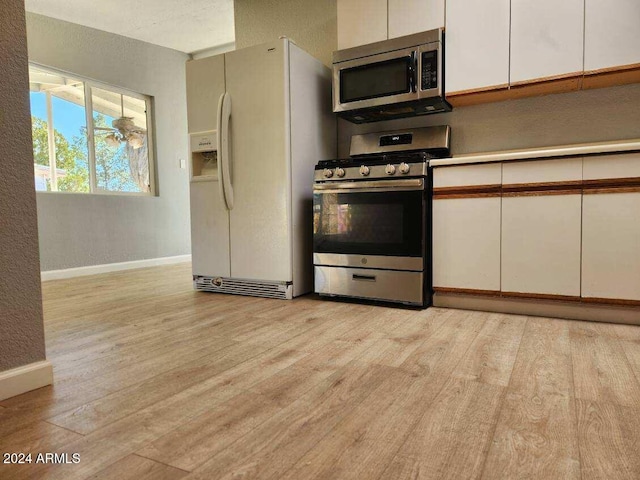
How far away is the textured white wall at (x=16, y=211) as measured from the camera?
125cm

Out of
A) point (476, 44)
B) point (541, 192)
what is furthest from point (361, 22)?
point (541, 192)

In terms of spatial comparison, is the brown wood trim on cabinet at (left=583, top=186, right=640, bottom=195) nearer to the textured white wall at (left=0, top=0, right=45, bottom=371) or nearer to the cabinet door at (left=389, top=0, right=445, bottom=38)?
the cabinet door at (left=389, top=0, right=445, bottom=38)

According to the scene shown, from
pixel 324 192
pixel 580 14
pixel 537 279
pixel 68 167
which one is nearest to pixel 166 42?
pixel 68 167

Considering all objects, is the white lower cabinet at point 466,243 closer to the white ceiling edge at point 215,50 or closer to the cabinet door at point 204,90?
the cabinet door at point 204,90

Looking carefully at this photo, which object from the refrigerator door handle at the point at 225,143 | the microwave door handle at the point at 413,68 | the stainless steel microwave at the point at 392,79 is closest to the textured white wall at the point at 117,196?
the refrigerator door handle at the point at 225,143

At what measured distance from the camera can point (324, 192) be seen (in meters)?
2.66

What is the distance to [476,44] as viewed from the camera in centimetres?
242

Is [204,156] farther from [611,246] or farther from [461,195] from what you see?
[611,246]

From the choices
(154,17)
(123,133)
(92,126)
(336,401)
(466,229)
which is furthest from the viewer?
(123,133)

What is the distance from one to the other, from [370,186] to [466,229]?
2.00ft

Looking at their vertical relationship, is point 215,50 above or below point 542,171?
above

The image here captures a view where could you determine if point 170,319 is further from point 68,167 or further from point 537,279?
point 68,167

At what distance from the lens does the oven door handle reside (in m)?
2.35

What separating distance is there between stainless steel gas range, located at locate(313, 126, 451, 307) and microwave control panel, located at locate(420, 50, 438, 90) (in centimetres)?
38
